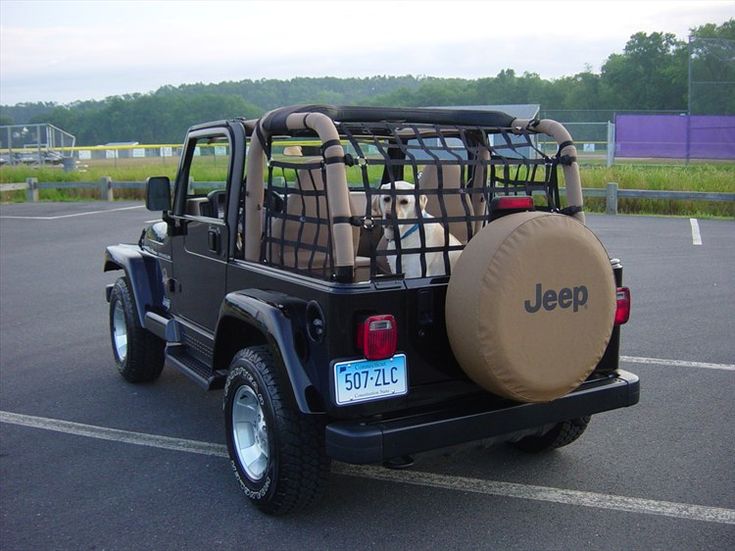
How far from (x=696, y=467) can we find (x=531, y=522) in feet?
3.96

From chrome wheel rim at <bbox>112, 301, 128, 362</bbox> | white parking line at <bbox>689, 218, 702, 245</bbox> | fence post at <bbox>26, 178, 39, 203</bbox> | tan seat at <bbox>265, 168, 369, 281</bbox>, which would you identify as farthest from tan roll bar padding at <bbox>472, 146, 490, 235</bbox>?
fence post at <bbox>26, 178, 39, 203</bbox>

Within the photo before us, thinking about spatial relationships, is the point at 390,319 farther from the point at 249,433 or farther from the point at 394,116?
the point at 394,116

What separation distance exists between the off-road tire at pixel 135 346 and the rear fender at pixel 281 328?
226 cm

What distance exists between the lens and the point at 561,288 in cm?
357

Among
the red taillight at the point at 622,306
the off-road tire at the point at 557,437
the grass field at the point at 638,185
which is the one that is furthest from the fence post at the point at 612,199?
the red taillight at the point at 622,306

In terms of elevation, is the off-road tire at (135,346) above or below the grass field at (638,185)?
below

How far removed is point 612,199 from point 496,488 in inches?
575

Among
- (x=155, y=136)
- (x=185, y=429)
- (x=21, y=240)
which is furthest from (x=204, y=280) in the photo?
(x=155, y=136)

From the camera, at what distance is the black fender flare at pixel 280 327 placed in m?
3.64

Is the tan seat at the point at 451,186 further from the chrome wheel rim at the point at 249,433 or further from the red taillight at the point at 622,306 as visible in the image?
the chrome wheel rim at the point at 249,433

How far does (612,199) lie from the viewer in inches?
704

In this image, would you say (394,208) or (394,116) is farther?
(394,116)

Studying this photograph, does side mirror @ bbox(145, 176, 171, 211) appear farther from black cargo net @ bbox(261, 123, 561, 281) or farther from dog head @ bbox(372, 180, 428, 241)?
dog head @ bbox(372, 180, 428, 241)

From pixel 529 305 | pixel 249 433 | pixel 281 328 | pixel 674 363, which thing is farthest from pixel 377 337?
pixel 674 363
